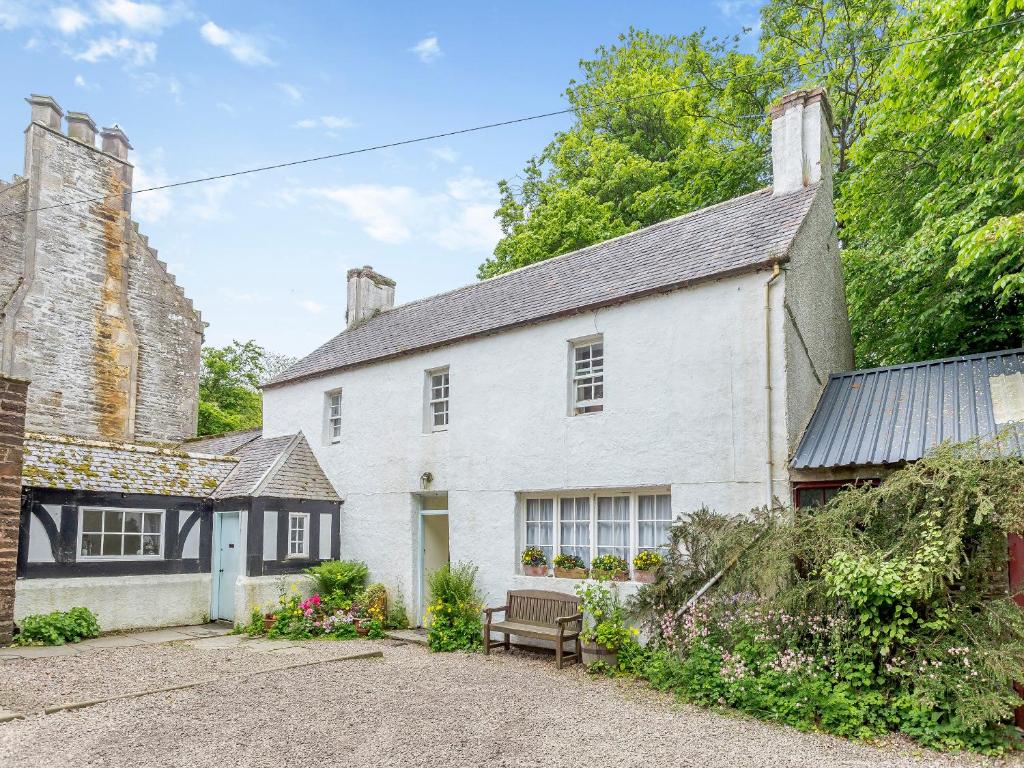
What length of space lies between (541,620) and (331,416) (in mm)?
7606

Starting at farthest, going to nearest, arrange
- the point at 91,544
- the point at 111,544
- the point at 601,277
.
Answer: the point at 111,544 < the point at 601,277 < the point at 91,544

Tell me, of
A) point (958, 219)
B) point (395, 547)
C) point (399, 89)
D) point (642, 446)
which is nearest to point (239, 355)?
point (395, 547)

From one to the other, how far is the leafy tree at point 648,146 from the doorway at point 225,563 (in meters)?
12.6

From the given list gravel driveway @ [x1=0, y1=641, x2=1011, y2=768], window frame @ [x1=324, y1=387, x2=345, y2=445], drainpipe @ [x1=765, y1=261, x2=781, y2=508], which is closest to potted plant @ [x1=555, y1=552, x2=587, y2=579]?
gravel driveway @ [x1=0, y1=641, x2=1011, y2=768]

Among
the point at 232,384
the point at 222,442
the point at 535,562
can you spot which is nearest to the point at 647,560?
the point at 535,562

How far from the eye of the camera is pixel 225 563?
45.9ft

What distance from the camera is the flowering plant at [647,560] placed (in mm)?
10125

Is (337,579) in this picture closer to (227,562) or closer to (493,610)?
(227,562)

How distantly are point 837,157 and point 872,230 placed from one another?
226 inches

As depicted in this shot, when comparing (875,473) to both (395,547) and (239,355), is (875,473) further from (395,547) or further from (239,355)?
(239,355)

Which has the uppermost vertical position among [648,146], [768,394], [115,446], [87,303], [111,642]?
[648,146]

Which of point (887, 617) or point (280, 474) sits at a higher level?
point (280, 474)

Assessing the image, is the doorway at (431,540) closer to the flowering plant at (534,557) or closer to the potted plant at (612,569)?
the flowering plant at (534,557)

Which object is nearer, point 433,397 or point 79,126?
point 433,397
